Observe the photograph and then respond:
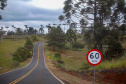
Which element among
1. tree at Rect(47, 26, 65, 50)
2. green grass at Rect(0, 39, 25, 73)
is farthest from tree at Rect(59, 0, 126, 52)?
tree at Rect(47, 26, 65, 50)

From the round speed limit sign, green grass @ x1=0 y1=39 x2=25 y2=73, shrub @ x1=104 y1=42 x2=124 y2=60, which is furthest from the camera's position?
green grass @ x1=0 y1=39 x2=25 y2=73

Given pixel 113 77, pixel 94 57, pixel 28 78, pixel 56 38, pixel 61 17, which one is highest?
pixel 61 17

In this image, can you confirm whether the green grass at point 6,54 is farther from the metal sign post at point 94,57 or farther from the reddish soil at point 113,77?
the metal sign post at point 94,57

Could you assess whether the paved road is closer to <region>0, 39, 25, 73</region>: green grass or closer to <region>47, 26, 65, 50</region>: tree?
<region>0, 39, 25, 73</region>: green grass

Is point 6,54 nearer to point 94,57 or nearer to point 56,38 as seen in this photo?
point 56,38

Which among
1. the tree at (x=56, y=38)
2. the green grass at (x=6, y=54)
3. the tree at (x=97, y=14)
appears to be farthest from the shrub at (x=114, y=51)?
the tree at (x=56, y=38)

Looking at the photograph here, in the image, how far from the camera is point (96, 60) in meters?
7.76

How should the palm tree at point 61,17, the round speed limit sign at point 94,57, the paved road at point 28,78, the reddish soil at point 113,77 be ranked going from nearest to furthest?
the round speed limit sign at point 94,57
the reddish soil at point 113,77
the paved road at point 28,78
the palm tree at point 61,17

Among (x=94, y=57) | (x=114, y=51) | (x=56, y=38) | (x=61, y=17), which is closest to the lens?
(x=94, y=57)

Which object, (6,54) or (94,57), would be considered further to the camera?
(6,54)

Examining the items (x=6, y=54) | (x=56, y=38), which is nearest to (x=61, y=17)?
(x=6, y=54)

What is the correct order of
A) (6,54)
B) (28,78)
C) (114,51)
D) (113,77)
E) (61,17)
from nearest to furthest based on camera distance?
(113,77) < (28,78) < (114,51) < (61,17) < (6,54)

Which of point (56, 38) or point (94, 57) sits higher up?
point (94, 57)

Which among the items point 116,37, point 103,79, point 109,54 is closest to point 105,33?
point 116,37
